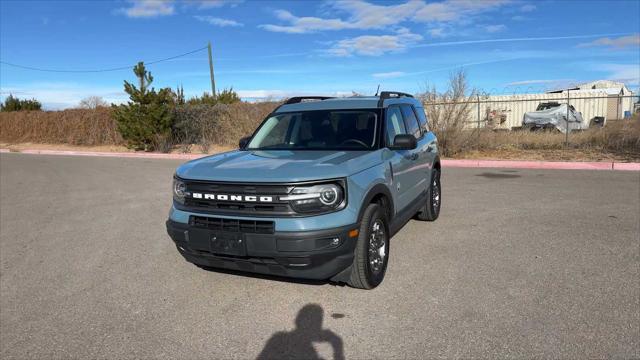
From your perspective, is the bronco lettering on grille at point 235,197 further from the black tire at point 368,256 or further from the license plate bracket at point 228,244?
the black tire at point 368,256

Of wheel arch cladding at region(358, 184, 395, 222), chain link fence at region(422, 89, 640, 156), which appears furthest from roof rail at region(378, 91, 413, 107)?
chain link fence at region(422, 89, 640, 156)

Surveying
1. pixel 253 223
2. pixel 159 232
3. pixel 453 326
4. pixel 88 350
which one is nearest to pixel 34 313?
pixel 88 350

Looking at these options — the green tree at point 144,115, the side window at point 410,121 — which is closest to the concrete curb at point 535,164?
the side window at point 410,121

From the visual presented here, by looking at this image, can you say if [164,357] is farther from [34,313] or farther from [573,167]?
[573,167]

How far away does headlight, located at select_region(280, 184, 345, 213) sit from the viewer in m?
3.51

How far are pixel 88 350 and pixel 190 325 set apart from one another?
722 mm

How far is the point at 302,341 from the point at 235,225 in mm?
1030

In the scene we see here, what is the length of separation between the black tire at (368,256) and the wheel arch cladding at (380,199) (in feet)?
0.29

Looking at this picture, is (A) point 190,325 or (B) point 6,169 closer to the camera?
(A) point 190,325

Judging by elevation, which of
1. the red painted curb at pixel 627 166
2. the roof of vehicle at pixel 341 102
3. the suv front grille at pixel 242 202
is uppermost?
the roof of vehicle at pixel 341 102

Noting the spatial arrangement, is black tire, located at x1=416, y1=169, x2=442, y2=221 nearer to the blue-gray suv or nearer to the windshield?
the blue-gray suv

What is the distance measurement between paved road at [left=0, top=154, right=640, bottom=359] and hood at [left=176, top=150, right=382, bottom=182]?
1.12 m

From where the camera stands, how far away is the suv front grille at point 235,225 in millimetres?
3518

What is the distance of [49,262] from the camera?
521cm
